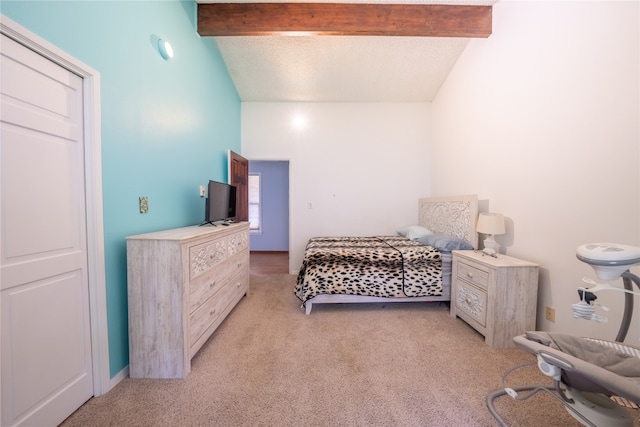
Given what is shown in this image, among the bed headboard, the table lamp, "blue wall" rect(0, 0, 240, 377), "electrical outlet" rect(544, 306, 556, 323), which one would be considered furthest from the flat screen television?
"electrical outlet" rect(544, 306, 556, 323)

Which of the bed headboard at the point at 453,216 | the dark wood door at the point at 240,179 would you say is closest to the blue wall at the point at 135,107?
the dark wood door at the point at 240,179

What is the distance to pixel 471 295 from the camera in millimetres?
2121

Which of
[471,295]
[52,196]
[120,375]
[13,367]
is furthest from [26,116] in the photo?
[471,295]

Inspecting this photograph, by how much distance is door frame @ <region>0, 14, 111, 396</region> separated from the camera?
1346mm

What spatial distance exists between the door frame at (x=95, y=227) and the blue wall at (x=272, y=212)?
4325 millimetres

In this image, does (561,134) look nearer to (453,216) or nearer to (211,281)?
(453,216)

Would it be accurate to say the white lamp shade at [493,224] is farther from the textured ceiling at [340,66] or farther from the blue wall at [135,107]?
the blue wall at [135,107]

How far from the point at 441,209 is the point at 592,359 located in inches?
93.7

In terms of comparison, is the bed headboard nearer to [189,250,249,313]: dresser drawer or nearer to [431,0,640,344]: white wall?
[431,0,640,344]: white wall

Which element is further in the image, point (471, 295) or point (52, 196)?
point (471, 295)

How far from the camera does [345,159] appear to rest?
404cm

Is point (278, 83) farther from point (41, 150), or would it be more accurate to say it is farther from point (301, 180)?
point (41, 150)

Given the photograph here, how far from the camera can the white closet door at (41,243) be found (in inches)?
40.4

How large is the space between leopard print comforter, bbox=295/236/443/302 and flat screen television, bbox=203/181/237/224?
43.3 inches
